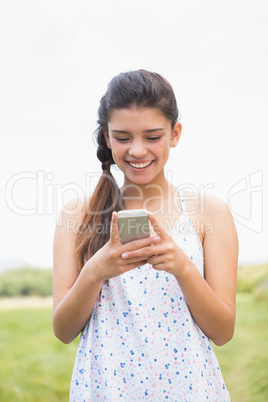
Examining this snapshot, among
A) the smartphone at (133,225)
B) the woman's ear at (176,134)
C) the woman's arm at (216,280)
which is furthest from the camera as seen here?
the woman's ear at (176,134)

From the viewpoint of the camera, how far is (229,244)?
149cm

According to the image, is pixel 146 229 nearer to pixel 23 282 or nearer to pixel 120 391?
pixel 120 391

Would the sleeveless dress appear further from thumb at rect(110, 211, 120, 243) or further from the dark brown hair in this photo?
thumb at rect(110, 211, 120, 243)

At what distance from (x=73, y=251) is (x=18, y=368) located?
9.11 ft

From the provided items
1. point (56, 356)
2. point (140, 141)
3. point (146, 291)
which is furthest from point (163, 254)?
point (56, 356)

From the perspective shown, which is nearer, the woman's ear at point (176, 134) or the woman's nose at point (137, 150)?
the woman's nose at point (137, 150)

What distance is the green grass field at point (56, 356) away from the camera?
11.9ft

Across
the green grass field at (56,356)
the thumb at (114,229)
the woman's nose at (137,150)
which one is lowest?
the green grass field at (56,356)

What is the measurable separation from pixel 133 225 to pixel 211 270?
41 centimetres

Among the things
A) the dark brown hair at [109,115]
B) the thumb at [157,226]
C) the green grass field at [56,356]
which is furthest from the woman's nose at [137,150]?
the green grass field at [56,356]

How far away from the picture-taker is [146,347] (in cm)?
141

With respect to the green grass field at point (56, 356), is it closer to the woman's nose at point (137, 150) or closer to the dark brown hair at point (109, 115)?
the dark brown hair at point (109, 115)

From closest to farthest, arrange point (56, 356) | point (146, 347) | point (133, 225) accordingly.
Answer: point (133, 225), point (146, 347), point (56, 356)

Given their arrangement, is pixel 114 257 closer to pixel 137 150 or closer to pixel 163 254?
pixel 163 254
